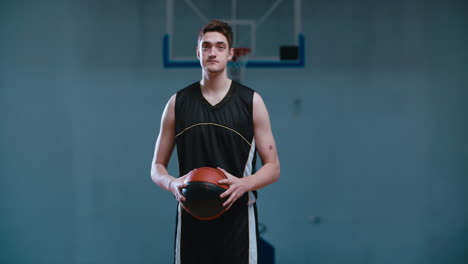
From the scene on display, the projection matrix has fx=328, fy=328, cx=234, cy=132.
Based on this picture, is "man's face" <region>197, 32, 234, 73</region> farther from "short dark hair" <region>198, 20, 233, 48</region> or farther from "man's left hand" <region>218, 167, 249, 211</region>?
"man's left hand" <region>218, 167, 249, 211</region>

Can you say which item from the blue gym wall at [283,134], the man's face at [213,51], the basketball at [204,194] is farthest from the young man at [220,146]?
the blue gym wall at [283,134]

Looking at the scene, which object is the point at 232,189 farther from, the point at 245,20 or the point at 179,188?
the point at 245,20

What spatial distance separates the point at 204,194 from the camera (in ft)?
4.11

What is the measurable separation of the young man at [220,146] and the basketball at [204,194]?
11cm

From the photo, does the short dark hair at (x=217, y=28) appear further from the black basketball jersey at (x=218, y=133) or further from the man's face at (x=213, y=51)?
the black basketball jersey at (x=218, y=133)

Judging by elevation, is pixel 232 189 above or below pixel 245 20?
below

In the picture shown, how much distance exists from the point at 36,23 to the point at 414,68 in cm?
348

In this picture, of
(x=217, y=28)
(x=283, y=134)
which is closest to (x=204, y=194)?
(x=217, y=28)

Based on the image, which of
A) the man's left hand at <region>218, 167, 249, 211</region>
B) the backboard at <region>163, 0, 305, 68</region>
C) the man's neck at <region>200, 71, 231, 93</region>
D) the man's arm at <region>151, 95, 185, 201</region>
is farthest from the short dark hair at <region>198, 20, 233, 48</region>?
the backboard at <region>163, 0, 305, 68</region>

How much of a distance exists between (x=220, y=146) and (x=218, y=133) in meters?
0.06

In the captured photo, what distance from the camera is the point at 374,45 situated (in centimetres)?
300

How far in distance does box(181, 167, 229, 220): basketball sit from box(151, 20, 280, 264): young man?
11 cm

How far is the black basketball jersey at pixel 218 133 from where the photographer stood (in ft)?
4.68

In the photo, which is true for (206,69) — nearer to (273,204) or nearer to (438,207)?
(273,204)
